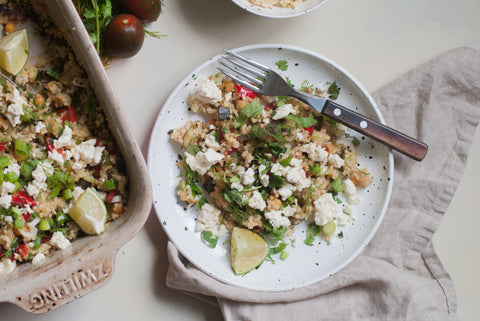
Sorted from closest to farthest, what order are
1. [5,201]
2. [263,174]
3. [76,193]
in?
[5,201]
[76,193]
[263,174]

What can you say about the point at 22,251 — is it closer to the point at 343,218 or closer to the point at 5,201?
the point at 5,201

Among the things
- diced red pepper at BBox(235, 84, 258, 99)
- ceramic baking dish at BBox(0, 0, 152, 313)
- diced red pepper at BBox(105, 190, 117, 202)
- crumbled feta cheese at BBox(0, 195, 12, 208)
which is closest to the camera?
ceramic baking dish at BBox(0, 0, 152, 313)

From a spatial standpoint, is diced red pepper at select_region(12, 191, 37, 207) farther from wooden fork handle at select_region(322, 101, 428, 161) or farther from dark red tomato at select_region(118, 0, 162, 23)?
wooden fork handle at select_region(322, 101, 428, 161)

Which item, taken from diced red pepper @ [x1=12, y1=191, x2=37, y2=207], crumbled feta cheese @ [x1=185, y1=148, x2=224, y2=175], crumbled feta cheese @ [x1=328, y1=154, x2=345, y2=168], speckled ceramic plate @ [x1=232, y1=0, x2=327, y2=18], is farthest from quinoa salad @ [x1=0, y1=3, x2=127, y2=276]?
crumbled feta cheese @ [x1=328, y1=154, x2=345, y2=168]

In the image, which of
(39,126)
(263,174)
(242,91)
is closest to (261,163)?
(263,174)

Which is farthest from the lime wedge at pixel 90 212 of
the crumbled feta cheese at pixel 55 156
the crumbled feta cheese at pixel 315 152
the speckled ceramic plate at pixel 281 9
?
the speckled ceramic plate at pixel 281 9

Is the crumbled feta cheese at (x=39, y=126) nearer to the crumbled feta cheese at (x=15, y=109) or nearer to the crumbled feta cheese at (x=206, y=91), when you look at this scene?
the crumbled feta cheese at (x=15, y=109)
